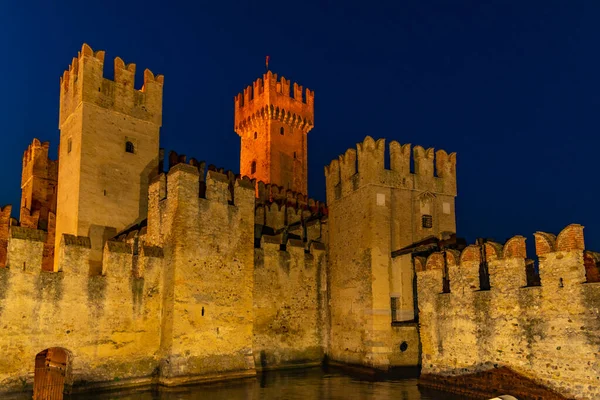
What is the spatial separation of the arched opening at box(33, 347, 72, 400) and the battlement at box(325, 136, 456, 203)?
41.8 feet

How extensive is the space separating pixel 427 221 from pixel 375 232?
2905 millimetres

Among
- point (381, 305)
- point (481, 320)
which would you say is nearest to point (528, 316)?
point (481, 320)

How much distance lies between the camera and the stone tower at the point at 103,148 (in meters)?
22.5

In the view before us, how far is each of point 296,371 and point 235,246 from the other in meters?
5.72

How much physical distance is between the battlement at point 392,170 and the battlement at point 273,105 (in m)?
18.2

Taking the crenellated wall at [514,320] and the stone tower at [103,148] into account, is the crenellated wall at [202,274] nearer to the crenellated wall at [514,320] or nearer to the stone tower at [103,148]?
the stone tower at [103,148]

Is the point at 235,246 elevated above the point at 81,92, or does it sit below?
below

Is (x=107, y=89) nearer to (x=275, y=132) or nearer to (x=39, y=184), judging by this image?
(x=39, y=184)

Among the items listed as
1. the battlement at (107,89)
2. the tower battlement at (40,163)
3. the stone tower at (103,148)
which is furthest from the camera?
the tower battlement at (40,163)

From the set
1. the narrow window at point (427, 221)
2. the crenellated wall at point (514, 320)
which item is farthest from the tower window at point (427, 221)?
the crenellated wall at point (514, 320)

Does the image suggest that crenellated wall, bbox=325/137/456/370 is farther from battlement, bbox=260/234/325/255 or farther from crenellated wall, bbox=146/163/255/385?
crenellated wall, bbox=146/163/255/385

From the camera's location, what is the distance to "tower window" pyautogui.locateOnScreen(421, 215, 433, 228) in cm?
2273

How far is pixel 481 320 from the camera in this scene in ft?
→ 51.0

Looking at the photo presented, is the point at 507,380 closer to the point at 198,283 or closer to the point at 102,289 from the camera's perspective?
the point at 198,283
